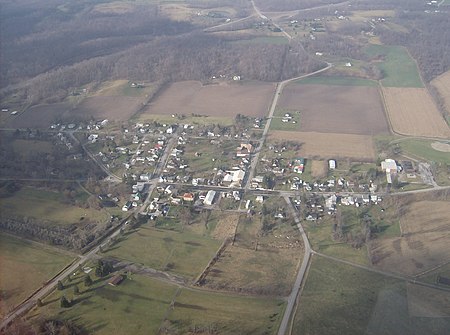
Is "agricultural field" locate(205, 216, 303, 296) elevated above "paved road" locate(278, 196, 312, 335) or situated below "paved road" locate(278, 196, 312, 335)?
below

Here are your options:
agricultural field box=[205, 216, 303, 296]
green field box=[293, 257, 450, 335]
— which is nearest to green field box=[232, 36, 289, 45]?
agricultural field box=[205, 216, 303, 296]

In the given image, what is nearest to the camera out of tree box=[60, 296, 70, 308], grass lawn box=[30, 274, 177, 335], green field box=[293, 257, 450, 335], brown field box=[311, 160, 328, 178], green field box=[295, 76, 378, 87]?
green field box=[293, 257, 450, 335]

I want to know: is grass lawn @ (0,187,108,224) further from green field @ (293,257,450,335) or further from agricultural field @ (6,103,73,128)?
green field @ (293,257,450,335)

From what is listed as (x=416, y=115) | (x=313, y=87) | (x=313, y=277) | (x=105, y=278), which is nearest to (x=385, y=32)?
(x=313, y=87)

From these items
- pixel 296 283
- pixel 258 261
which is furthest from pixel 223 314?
pixel 258 261

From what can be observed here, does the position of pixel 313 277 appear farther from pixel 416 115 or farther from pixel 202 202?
pixel 416 115

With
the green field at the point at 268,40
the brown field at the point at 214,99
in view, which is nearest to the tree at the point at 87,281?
the brown field at the point at 214,99
